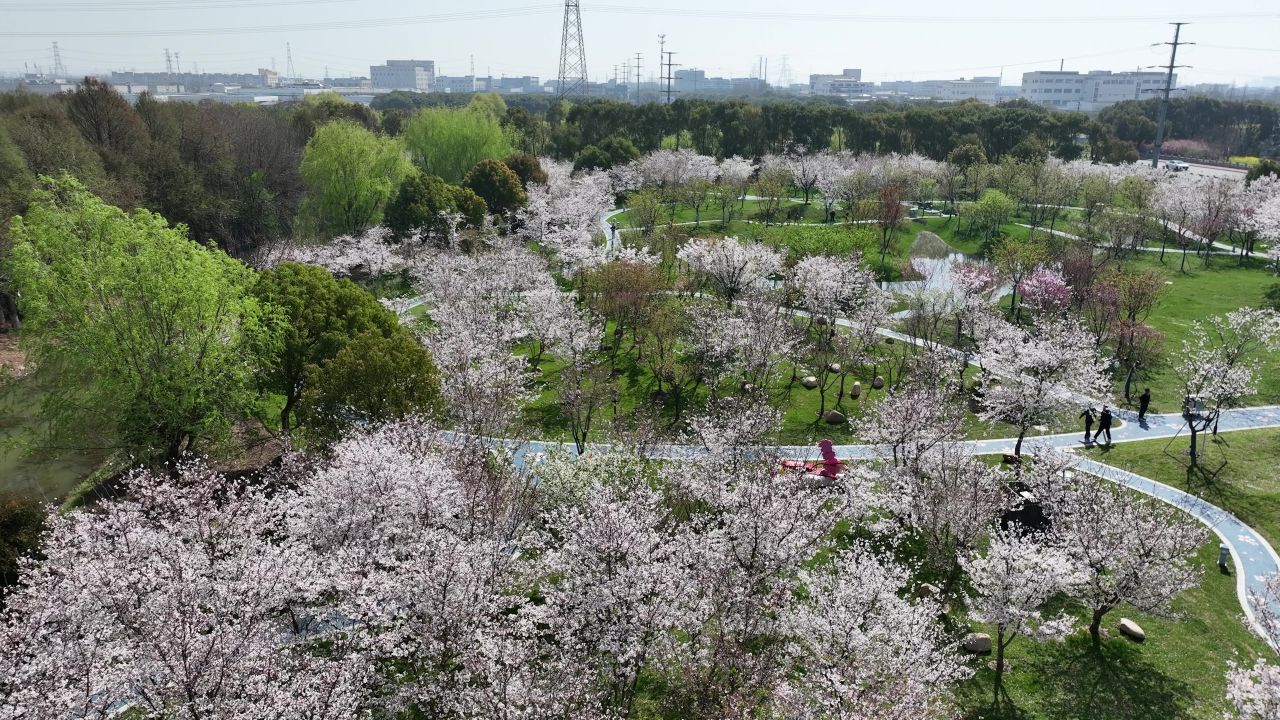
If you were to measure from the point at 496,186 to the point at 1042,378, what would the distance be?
5271cm

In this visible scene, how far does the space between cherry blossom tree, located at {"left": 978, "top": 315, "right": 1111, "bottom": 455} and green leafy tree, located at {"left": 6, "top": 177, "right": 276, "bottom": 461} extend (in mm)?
31461

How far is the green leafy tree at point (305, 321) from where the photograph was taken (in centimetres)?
3238

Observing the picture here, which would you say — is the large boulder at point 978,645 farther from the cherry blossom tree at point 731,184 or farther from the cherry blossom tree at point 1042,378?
the cherry blossom tree at point 731,184

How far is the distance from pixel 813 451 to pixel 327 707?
2355 centimetres

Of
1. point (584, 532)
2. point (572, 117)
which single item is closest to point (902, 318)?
point (584, 532)

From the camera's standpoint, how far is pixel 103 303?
2823 cm

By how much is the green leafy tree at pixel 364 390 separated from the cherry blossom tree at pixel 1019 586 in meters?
19.5

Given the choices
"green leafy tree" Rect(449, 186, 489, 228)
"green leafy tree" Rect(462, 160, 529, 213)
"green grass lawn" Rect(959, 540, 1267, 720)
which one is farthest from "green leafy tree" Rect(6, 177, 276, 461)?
"green leafy tree" Rect(462, 160, 529, 213)

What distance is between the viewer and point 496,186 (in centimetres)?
7138

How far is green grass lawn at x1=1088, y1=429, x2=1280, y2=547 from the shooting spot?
29172mm

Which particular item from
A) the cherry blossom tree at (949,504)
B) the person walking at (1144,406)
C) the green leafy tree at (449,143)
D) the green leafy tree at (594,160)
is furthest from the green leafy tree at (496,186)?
the cherry blossom tree at (949,504)

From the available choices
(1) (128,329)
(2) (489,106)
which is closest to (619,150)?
(2) (489,106)

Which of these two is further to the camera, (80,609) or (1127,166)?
(1127,166)

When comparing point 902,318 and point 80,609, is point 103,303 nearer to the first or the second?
point 80,609
